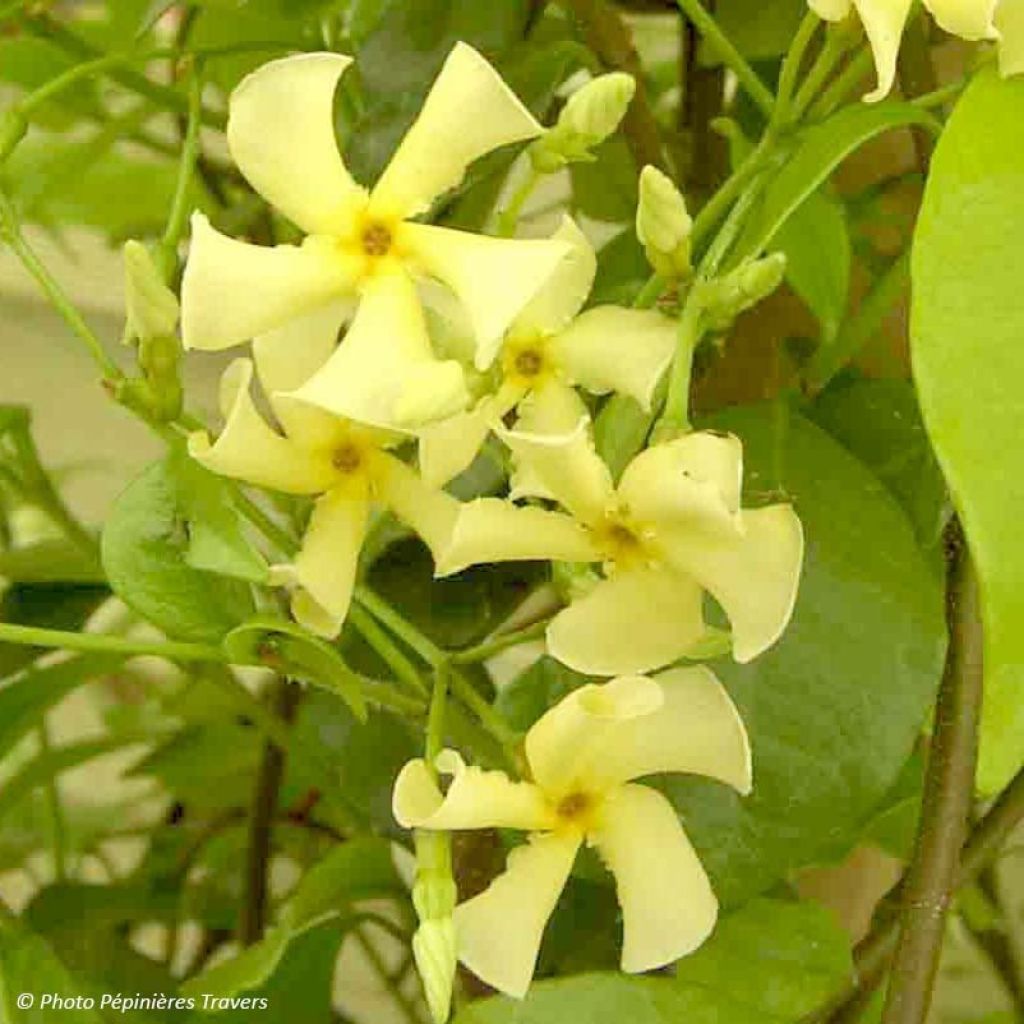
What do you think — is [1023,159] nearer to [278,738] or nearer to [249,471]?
[249,471]

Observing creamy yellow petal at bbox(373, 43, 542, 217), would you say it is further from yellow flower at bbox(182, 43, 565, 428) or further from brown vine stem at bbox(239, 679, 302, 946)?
brown vine stem at bbox(239, 679, 302, 946)

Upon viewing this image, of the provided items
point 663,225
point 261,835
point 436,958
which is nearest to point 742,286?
point 663,225

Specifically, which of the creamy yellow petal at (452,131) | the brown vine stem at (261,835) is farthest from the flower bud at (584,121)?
the brown vine stem at (261,835)

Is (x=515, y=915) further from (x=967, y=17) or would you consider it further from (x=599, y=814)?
(x=967, y=17)

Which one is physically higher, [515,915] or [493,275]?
[493,275]

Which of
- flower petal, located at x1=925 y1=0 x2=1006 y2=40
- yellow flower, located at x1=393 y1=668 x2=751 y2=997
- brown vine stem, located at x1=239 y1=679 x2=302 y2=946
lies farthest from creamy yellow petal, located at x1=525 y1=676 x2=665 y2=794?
brown vine stem, located at x1=239 y1=679 x2=302 y2=946

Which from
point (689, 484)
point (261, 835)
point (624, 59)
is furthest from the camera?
point (261, 835)

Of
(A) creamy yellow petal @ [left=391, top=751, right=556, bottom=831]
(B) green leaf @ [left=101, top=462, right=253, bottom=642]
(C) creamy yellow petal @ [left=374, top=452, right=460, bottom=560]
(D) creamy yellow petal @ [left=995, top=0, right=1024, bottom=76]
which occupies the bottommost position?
(A) creamy yellow petal @ [left=391, top=751, right=556, bottom=831]
